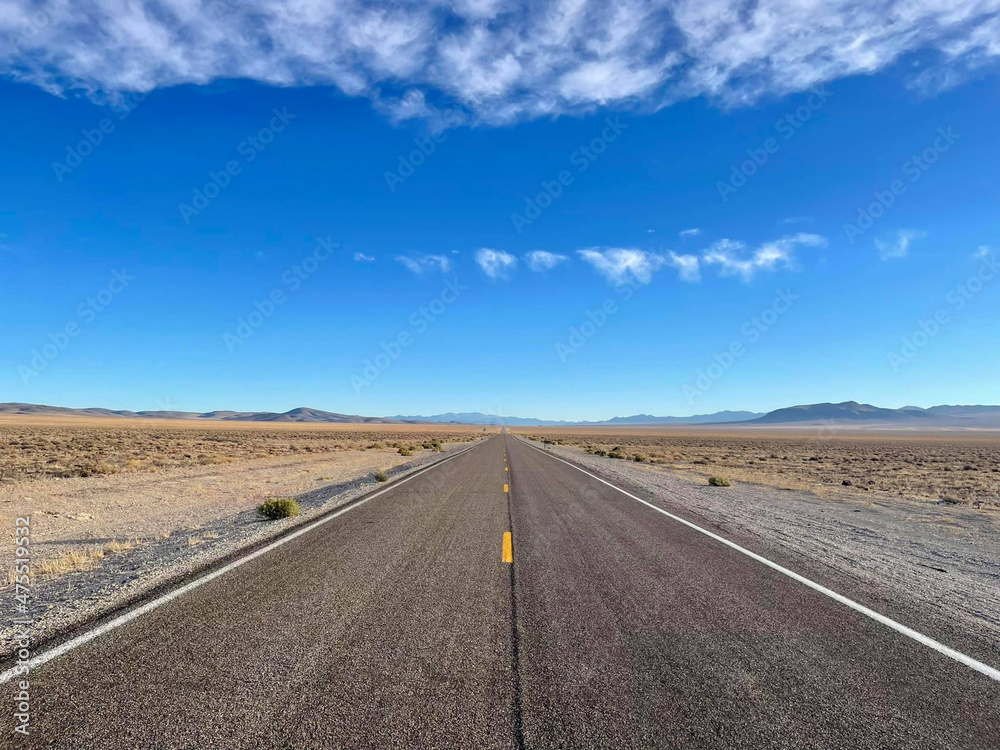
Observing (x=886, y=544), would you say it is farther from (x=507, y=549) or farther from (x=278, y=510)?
(x=278, y=510)

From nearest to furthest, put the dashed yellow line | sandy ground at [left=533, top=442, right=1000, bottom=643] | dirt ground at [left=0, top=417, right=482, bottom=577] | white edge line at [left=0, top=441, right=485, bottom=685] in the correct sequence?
white edge line at [left=0, top=441, right=485, bottom=685]
sandy ground at [left=533, top=442, right=1000, bottom=643]
the dashed yellow line
dirt ground at [left=0, top=417, right=482, bottom=577]

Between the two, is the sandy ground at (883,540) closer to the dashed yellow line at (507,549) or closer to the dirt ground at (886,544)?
the dirt ground at (886,544)

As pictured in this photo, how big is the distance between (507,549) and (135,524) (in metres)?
8.22

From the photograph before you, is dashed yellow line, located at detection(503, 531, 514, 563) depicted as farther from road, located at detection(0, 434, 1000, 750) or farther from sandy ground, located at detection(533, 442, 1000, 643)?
sandy ground, located at detection(533, 442, 1000, 643)

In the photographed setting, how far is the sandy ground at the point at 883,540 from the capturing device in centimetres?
625

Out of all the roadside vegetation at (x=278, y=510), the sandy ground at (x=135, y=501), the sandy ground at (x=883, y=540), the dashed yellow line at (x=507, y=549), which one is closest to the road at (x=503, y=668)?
the dashed yellow line at (x=507, y=549)

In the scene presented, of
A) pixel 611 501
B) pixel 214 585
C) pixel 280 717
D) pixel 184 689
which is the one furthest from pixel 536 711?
pixel 611 501

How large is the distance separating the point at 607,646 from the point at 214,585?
14.5 feet

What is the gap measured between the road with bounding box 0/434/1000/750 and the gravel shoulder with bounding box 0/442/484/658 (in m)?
1.02

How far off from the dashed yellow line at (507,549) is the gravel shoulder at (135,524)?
12.9 feet

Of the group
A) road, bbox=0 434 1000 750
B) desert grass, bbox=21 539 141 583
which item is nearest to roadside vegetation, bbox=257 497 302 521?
desert grass, bbox=21 539 141 583

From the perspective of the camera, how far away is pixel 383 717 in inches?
129

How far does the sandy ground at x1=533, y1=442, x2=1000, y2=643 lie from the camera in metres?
6.25

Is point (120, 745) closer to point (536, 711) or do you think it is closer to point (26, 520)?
point (536, 711)
